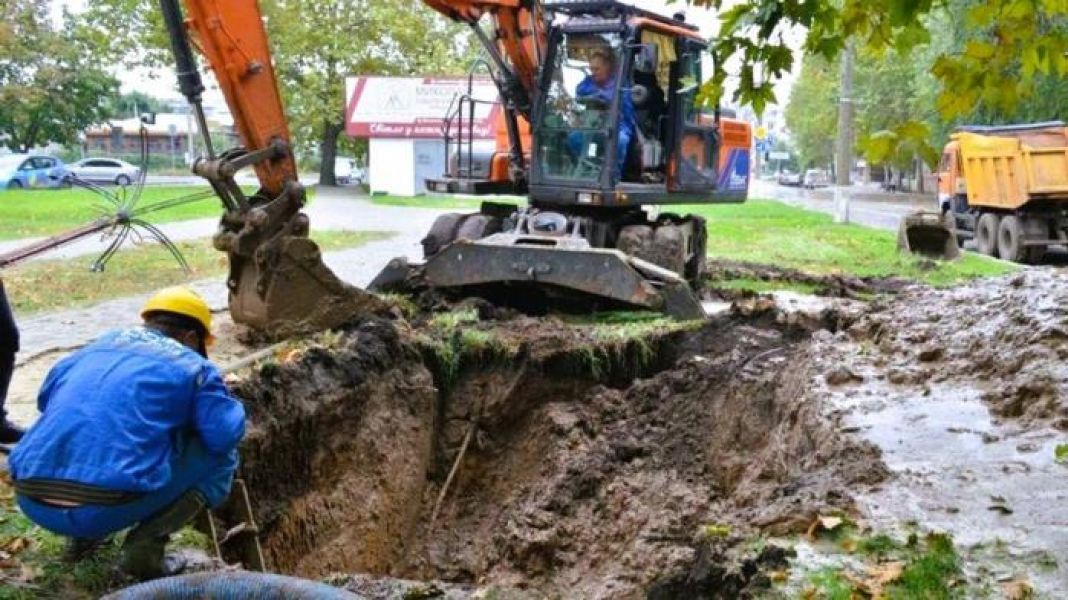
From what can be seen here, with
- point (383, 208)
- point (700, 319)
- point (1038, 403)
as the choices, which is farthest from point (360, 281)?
point (383, 208)

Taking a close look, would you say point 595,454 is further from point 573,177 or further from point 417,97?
point 417,97

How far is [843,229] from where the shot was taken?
81.3 feet

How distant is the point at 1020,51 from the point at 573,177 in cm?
696

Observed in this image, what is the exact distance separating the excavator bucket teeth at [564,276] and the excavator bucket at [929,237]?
31.9ft

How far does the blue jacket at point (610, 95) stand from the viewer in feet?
35.5

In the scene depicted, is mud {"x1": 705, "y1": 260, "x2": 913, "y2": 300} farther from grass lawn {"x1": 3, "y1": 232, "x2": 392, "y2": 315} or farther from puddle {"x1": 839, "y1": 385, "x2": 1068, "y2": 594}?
grass lawn {"x1": 3, "y1": 232, "x2": 392, "y2": 315}

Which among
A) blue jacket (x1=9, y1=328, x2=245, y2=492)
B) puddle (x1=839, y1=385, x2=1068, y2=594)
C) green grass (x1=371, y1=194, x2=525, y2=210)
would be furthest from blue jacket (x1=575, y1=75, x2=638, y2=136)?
green grass (x1=371, y1=194, x2=525, y2=210)

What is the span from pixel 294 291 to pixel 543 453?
2.42 m

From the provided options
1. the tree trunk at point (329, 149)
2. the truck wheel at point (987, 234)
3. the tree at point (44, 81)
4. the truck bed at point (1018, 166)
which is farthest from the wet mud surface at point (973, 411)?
the tree trunk at point (329, 149)

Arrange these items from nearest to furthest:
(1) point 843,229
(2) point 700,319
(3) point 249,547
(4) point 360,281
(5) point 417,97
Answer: (3) point 249,547 < (2) point 700,319 < (4) point 360,281 < (1) point 843,229 < (5) point 417,97

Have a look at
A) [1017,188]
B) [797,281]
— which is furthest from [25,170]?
[797,281]

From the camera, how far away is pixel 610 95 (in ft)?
35.5

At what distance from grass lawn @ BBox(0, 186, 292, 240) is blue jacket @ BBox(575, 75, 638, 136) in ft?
25.8

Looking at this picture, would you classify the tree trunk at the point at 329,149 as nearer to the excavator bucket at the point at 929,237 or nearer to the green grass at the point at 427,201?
the green grass at the point at 427,201
